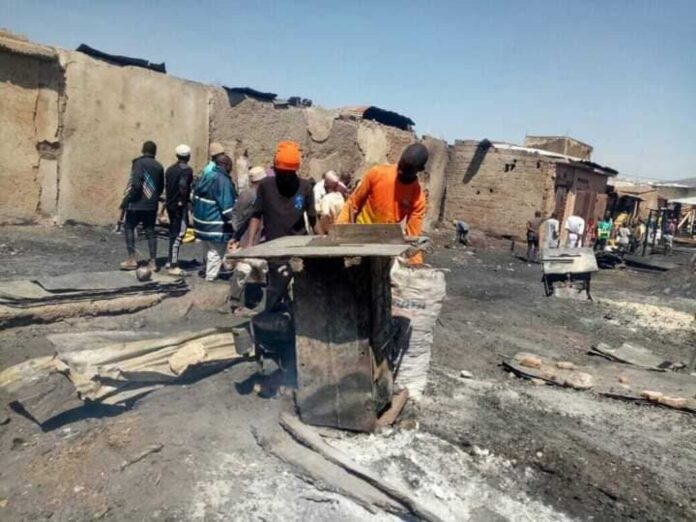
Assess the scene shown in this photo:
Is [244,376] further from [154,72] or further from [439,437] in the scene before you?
[154,72]

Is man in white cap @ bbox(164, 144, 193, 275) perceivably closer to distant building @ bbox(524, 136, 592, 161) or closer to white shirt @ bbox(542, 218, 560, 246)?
white shirt @ bbox(542, 218, 560, 246)

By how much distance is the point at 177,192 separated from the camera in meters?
6.10

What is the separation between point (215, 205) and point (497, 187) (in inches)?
512

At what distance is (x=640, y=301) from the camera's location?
10.1 m

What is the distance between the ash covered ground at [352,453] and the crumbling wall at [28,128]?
2.91 meters

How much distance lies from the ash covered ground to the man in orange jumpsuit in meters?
1.43

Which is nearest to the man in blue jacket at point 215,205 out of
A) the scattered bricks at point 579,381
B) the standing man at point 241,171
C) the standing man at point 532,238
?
the scattered bricks at point 579,381

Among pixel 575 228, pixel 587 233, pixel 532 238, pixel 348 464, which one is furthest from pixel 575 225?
pixel 348 464

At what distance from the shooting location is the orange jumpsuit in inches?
168

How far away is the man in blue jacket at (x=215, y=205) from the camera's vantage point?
19.0 feet

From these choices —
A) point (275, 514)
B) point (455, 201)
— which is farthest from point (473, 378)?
point (455, 201)

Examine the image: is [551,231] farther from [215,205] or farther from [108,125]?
[108,125]

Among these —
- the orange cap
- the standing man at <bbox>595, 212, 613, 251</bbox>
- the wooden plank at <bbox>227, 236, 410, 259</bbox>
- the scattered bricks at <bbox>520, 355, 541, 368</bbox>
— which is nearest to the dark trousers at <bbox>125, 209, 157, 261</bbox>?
the orange cap

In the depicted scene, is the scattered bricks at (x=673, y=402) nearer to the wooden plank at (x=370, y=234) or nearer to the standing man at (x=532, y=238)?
the wooden plank at (x=370, y=234)
